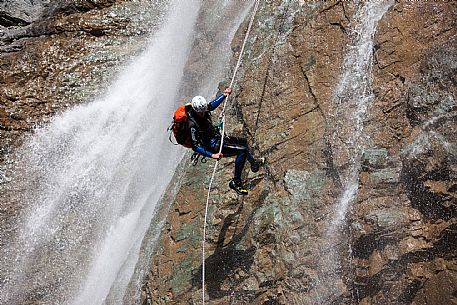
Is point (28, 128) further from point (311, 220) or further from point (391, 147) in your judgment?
point (391, 147)

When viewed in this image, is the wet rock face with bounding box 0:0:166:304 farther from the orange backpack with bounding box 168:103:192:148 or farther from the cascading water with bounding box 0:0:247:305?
the orange backpack with bounding box 168:103:192:148

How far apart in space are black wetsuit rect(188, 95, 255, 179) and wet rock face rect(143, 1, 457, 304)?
0.81 meters

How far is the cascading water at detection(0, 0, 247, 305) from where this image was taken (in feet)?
47.1

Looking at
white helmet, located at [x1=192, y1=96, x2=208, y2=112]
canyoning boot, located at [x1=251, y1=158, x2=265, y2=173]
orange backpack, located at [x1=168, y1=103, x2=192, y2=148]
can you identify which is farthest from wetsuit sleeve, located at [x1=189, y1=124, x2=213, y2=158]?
canyoning boot, located at [x1=251, y1=158, x2=265, y2=173]

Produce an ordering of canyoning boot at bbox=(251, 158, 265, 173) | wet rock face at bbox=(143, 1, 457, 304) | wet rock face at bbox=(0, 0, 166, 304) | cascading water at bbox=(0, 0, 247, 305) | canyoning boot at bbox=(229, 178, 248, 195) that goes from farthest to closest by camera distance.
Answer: wet rock face at bbox=(0, 0, 166, 304) → cascading water at bbox=(0, 0, 247, 305) → canyoning boot at bbox=(251, 158, 265, 173) → canyoning boot at bbox=(229, 178, 248, 195) → wet rock face at bbox=(143, 1, 457, 304)

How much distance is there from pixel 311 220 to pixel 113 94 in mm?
8219

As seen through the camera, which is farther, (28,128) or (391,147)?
(28,128)

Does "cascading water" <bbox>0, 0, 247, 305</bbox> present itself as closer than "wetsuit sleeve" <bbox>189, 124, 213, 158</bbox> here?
No

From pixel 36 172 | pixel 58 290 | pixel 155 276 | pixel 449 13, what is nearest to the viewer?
pixel 449 13

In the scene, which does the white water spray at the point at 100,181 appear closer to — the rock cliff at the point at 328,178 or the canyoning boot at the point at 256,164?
the rock cliff at the point at 328,178

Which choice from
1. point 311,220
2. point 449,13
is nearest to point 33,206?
point 311,220

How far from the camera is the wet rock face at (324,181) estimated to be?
374 inches

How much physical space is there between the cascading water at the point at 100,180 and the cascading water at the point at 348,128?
441 cm

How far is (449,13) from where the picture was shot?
9625 mm
